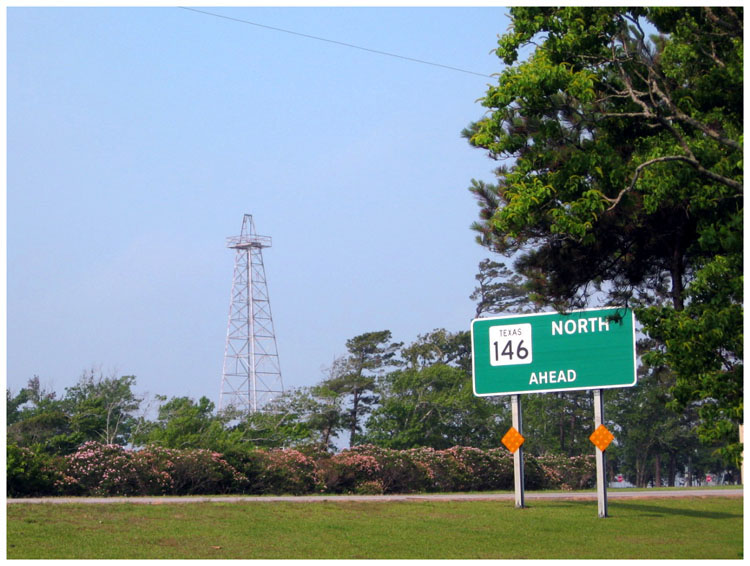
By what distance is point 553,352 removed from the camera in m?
21.3

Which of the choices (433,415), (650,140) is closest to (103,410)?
(433,415)

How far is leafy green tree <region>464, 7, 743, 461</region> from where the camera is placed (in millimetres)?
11867

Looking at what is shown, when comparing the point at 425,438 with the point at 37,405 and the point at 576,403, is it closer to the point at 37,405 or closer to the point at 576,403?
the point at 576,403

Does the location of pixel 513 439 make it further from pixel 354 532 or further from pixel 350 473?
pixel 350 473

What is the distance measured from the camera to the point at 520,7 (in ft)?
41.7

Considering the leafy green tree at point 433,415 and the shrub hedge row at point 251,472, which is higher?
the leafy green tree at point 433,415

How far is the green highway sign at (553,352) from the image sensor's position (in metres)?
20.5

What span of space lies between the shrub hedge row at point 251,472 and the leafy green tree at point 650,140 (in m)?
13.1

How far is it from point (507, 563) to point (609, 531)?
5.40m

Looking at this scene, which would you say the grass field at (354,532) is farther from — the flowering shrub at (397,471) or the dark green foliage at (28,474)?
the flowering shrub at (397,471)

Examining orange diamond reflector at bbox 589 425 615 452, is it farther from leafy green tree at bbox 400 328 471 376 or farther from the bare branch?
leafy green tree at bbox 400 328 471 376

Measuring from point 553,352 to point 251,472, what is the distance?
8.82 metres

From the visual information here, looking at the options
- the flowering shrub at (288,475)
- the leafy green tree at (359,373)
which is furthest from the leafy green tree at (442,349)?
the flowering shrub at (288,475)

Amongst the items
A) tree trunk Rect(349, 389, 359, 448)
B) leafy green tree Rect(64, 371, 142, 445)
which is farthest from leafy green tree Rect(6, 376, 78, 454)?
tree trunk Rect(349, 389, 359, 448)
